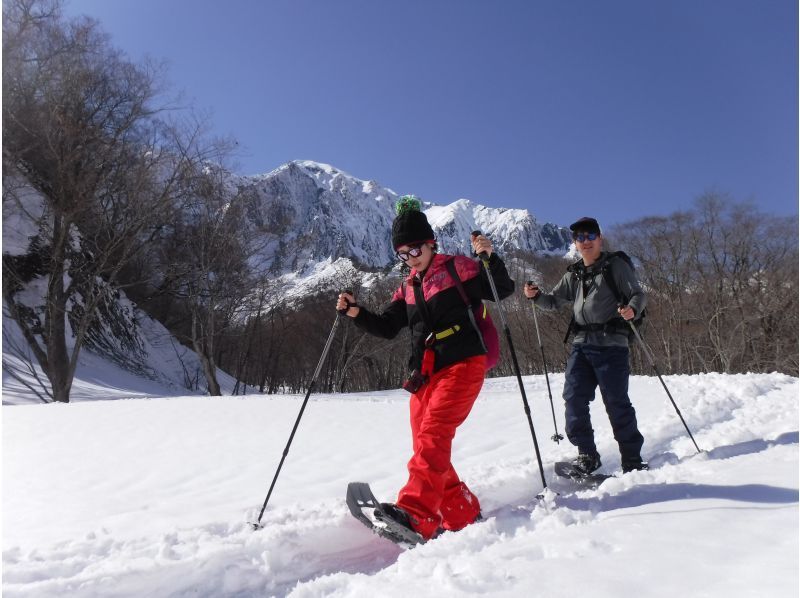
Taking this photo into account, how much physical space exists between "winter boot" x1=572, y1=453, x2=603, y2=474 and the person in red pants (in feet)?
3.77

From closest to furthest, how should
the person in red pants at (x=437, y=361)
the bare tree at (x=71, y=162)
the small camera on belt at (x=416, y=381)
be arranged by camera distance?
1. the person in red pants at (x=437, y=361)
2. the small camera on belt at (x=416, y=381)
3. the bare tree at (x=71, y=162)

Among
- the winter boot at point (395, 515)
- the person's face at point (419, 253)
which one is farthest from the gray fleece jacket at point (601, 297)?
the winter boot at point (395, 515)

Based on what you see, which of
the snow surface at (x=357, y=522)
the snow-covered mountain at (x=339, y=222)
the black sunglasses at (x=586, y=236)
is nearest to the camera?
the snow surface at (x=357, y=522)

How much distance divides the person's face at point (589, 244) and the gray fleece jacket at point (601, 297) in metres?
0.05

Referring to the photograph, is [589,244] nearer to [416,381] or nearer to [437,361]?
[437,361]

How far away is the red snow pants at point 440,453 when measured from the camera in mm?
2715

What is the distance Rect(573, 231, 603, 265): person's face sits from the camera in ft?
13.2

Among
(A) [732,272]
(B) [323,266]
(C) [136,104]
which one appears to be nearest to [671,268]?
(A) [732,272]

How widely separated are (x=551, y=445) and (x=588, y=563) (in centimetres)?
341

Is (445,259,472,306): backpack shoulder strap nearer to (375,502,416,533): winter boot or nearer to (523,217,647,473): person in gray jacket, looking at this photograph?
(523,217,647,473): person in gray jacket

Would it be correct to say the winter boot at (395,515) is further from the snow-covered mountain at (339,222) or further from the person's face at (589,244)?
the snow-covered mountain at (339,222)

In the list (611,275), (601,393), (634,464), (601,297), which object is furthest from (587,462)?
(611,275)

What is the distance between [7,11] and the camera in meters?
12.9

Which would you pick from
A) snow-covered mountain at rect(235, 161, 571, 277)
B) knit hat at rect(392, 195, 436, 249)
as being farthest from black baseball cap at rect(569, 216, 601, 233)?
snow-covered mountain at rect(235, 161, 571, 277)
